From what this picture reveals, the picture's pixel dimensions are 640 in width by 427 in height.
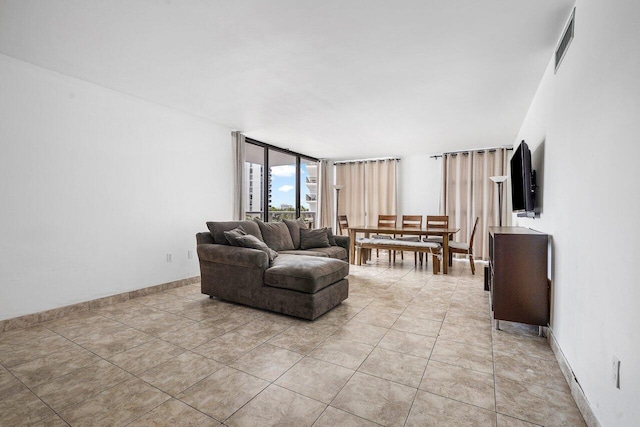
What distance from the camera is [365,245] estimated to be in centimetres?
561

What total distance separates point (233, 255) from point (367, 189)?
517cm

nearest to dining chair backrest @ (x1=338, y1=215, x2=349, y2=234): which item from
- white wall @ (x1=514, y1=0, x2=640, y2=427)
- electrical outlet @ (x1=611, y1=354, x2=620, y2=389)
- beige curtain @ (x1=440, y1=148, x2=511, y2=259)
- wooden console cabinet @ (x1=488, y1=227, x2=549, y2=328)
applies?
beige curtain @ (x1=440, y1=148, x2=511, y2=259)

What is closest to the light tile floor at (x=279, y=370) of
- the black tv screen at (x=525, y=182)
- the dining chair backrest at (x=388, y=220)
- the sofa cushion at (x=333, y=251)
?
the black tv screen at (x=525, y=182)

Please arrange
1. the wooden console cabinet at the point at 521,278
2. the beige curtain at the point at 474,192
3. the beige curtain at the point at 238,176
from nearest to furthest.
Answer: the wooden console cabinet at the point at 521,278 → the beige curtain at the point at 238,176 → the beige curtain at the point at 474,192

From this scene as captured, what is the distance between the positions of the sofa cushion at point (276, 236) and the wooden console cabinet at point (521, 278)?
2905 mm

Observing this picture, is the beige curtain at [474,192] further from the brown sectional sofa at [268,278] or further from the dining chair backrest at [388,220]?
the brown sectional sofa at [268,278]

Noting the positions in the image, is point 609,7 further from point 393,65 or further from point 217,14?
point 217,14

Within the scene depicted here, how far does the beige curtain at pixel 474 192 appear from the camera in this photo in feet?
20.5

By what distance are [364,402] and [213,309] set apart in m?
2.09

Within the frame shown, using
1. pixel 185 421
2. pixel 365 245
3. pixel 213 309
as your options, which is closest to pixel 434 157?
pixel 365 245

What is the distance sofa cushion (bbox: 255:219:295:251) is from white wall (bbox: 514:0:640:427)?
3.32 meters

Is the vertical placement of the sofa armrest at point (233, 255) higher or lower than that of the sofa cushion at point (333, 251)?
higher

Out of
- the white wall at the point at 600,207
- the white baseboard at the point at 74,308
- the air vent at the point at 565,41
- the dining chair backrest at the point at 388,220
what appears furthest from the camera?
the dining chair backrest at the point at 388,220

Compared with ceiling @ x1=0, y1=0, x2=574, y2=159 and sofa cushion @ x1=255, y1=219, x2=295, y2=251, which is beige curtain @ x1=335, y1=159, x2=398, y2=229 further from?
sofa cushion @ x1=255, y1=219, x2=295, y2=251
